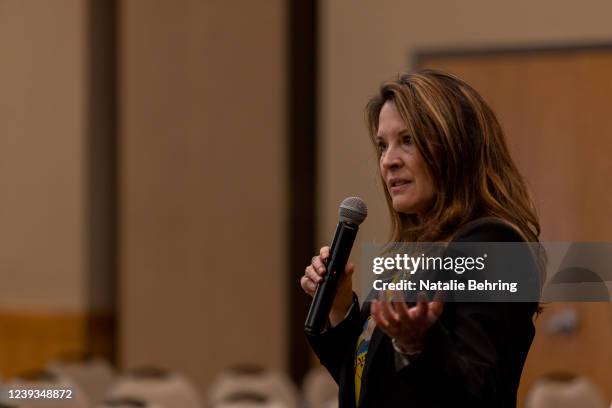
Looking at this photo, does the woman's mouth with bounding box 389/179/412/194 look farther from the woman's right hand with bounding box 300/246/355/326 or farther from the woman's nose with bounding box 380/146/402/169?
the woman's right hand with bounding box 300/246/355/326

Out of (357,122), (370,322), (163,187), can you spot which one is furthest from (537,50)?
(370,322)

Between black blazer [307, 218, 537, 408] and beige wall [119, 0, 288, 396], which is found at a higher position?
beige wall [119, 0, 288, 396]

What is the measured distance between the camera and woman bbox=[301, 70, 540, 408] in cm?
145

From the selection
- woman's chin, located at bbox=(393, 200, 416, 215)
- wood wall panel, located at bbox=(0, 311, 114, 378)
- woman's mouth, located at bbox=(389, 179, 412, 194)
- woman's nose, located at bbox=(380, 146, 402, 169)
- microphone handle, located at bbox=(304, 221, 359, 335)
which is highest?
wood wall panel, located at bbox=(0, 311, 114, 378)

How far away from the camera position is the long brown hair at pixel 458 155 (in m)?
1.54

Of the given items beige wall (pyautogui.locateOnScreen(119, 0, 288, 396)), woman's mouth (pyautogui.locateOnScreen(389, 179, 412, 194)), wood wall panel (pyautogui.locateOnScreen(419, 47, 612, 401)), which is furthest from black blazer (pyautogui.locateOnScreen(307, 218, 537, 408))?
beige wall (pyautogui.locateOnScreen(119, 0, 288, 396))

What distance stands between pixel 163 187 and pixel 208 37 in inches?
40.0

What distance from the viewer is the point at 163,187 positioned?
762 cm

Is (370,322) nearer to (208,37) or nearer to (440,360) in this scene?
(440,360)

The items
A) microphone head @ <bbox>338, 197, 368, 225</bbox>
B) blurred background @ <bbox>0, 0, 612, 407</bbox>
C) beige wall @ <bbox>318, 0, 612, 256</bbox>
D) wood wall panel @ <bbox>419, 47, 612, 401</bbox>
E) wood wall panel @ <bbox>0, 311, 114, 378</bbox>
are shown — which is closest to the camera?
microphone head @ <bbox>338, 197, 368, 225</bbox>

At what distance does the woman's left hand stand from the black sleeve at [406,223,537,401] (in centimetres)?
3

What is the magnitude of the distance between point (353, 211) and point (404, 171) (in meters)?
0.13

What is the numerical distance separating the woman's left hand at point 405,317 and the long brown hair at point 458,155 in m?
0.20

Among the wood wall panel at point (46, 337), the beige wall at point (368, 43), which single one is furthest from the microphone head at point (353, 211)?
the wood wall panel at point (46, 337)
